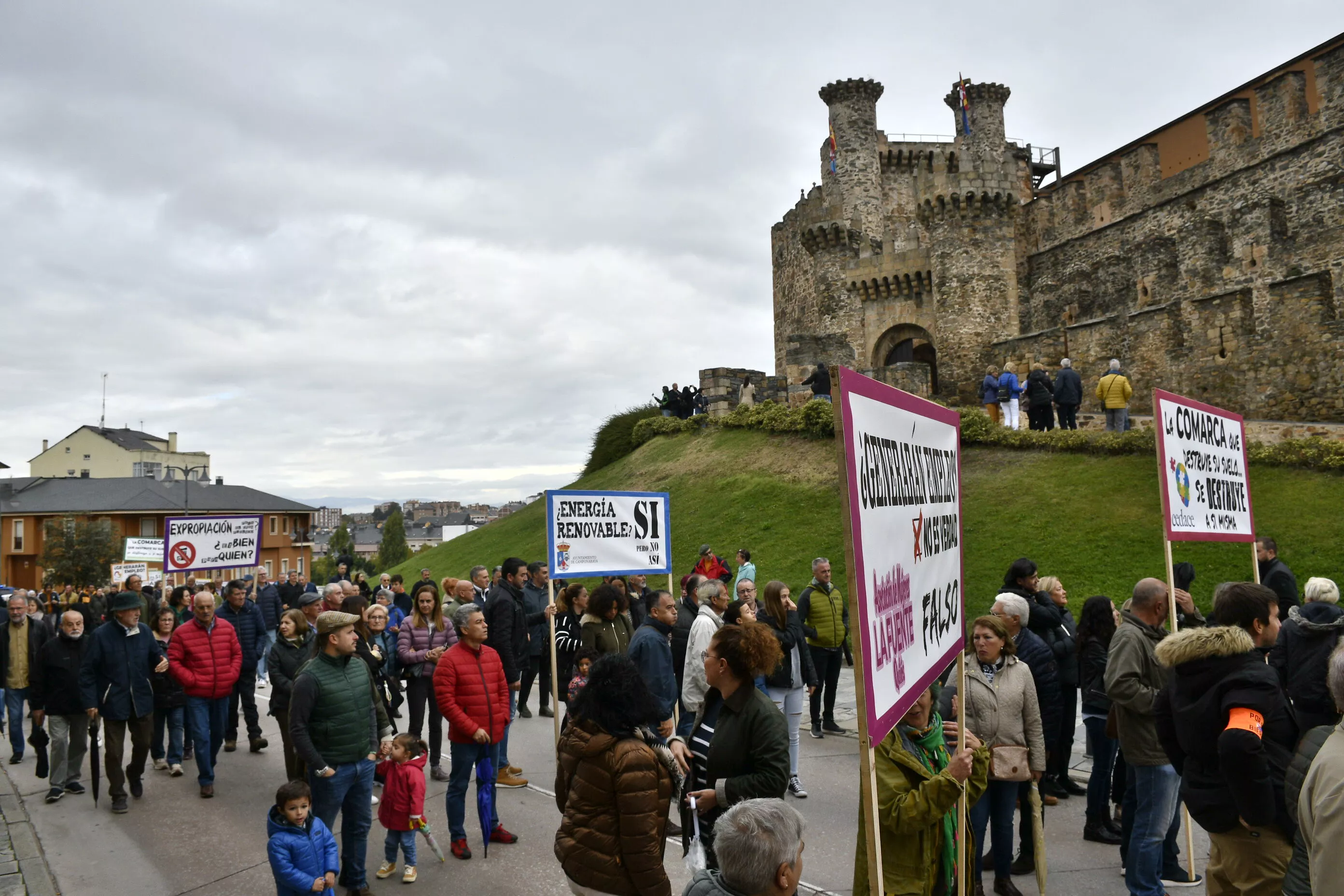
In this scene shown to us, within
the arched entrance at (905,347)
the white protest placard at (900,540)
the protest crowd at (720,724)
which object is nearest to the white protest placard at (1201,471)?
the protest crowd at (720,724)

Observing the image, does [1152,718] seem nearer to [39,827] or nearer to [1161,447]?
[1161,447]

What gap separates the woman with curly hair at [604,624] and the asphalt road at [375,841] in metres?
1.49

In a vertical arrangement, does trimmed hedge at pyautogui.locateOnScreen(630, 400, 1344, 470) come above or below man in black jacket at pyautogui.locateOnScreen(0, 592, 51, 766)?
above

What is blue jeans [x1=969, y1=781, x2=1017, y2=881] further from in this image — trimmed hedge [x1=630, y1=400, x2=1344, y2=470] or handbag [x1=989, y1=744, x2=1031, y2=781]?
trimmed hedge [x1=630, y1=400, x2=1344, y2=470]

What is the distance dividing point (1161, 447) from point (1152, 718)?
248 cm

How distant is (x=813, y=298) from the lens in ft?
146

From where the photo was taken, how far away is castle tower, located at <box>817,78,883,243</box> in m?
41.3

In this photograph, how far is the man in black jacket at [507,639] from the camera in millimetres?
8547

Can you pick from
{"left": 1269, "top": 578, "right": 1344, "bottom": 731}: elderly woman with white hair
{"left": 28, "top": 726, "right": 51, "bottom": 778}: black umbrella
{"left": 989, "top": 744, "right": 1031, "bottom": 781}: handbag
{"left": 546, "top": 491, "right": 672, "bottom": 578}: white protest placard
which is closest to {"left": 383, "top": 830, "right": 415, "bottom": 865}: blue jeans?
{"left": 546, "top": 491, "right": 672, "bottom": 578}: white protest placard

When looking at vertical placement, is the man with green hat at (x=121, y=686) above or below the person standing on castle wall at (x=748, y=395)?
below

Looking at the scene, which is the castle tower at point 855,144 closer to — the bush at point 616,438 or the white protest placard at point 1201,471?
the bush at point 616,438

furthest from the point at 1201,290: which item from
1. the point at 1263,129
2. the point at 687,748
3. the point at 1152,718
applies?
the point at 687,748

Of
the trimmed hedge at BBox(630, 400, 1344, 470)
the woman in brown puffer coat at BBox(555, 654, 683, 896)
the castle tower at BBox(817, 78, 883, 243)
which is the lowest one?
the woman in brown puffer coat at BBox(555, 654, 683, 896)

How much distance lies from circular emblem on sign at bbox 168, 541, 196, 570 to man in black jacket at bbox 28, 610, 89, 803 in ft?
15.5
